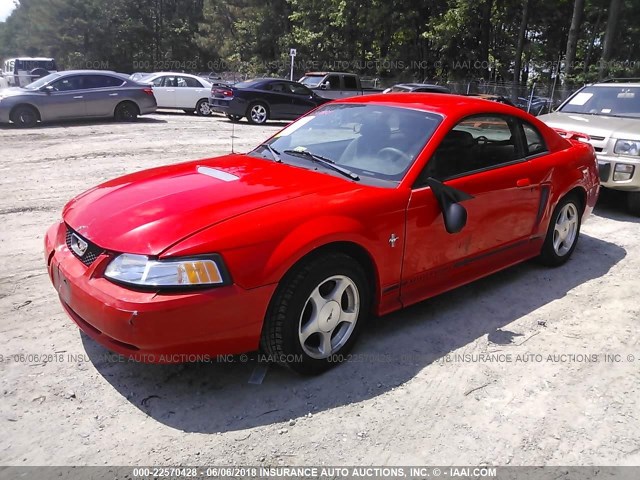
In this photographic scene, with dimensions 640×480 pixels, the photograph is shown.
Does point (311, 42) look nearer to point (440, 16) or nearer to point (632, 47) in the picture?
point (440, 16)

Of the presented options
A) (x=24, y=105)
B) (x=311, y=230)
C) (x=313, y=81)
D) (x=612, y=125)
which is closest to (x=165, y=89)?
(x=313, y=81)

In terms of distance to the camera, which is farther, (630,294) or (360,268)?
(630,294)

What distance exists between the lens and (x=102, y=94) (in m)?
14.0

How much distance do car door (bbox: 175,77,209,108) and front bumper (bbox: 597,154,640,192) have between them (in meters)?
14.2

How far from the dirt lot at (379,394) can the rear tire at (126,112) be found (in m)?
11.1

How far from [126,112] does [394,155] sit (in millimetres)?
12924

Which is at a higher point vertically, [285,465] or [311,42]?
[311,42]

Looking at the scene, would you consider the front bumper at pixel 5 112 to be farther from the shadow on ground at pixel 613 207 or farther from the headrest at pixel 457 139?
the shadow on ground at pixel 613 207

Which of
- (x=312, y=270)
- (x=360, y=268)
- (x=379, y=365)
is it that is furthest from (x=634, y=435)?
(x=312, y=270)

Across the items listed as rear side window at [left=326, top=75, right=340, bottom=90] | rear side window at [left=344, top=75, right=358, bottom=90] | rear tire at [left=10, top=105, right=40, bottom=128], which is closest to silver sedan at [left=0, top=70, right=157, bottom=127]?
rear tire at [left=10, top=105, right=40, bottom=128]

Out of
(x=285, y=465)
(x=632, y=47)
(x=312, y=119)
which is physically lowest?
(x=285, y=465)

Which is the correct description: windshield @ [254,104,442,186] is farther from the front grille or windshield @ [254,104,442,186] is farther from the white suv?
the white suv

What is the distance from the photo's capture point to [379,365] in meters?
3.27

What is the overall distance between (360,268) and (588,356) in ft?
5.61
